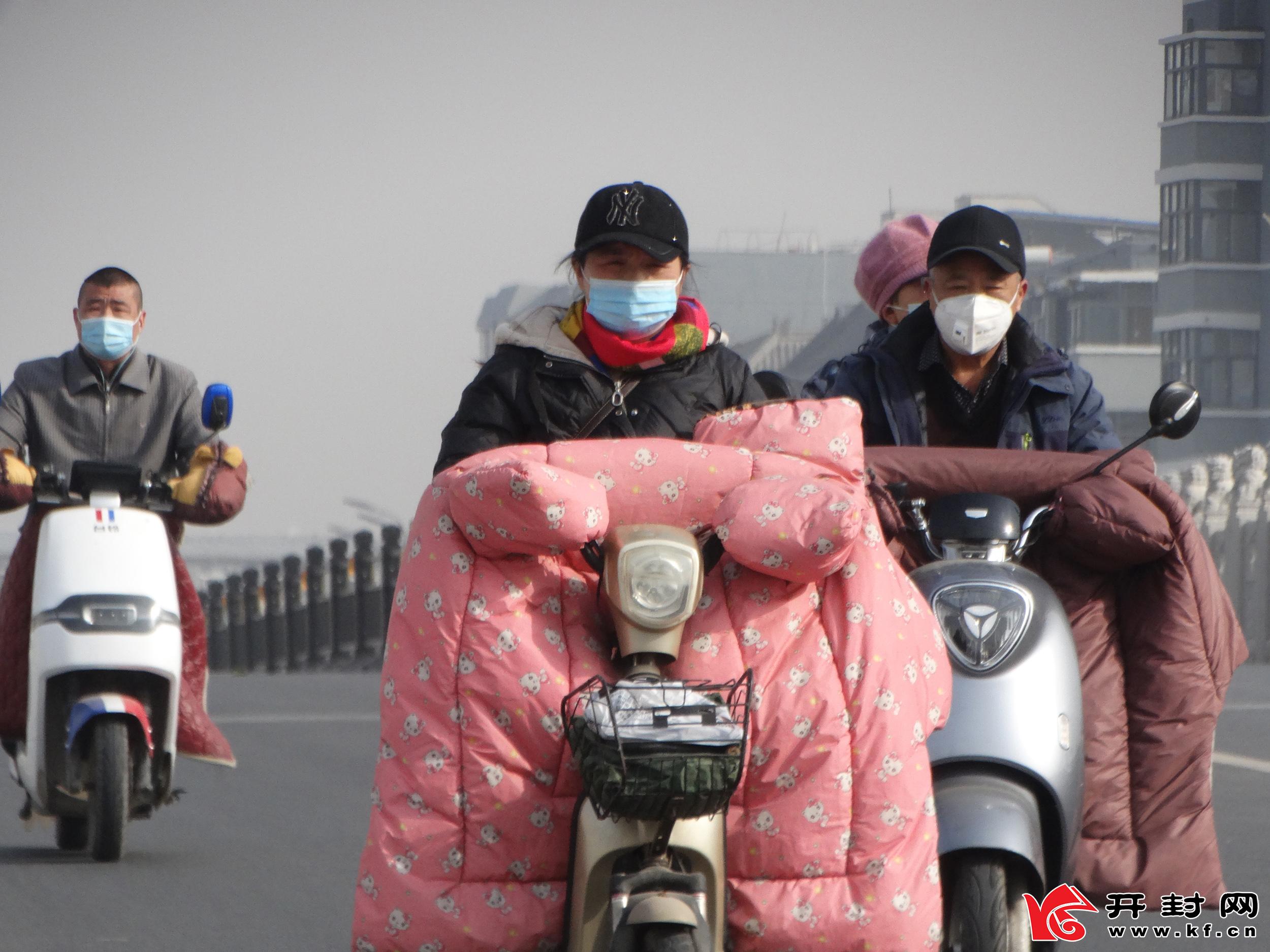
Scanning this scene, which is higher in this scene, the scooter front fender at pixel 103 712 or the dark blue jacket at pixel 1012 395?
the dark blue jacket at pixel 1012 395

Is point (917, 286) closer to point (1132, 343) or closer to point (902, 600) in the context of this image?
point (902, 600)

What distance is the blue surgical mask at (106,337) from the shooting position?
7.60 m

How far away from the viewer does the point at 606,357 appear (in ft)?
15.8

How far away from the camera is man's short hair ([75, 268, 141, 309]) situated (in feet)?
25.3

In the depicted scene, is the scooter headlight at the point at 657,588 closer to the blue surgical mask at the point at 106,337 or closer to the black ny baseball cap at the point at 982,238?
the black ny baseball cap at the point at 982,238

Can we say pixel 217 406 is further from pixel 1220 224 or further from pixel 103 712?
pixel 1220 224

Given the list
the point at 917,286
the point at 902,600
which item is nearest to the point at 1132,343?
the point at 917,286

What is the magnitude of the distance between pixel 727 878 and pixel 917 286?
360 cm

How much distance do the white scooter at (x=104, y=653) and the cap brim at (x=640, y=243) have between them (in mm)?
2436

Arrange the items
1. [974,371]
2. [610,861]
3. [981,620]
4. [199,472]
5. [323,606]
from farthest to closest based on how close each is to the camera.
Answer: [323,606], [199,472], [974,371], [981,620], [610,861]

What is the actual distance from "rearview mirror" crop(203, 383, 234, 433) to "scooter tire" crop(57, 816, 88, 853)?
1.45m

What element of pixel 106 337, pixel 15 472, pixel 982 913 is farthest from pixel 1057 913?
pixel 106 337

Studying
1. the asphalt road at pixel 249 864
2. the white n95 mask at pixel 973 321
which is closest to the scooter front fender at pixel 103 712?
the asphalt road at pixel 249 864

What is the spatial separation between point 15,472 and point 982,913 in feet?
13.2
